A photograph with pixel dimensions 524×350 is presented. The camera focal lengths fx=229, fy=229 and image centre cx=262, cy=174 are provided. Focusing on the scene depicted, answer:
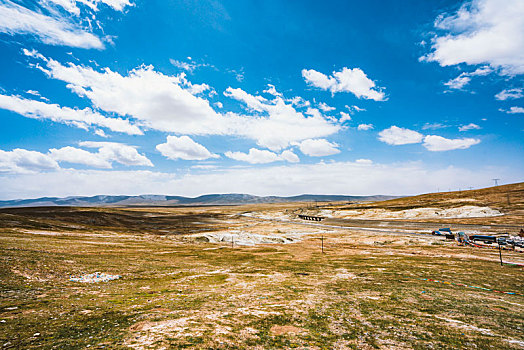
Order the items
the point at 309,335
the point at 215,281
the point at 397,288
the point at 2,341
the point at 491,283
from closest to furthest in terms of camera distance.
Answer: the point at 2,341
the point at 309,335
the point at 397,288
the point at 491,283
the point at 215,281

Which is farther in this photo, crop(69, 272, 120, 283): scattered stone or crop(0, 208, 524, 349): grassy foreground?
crop(69, 272, 120, 283): scattered stone

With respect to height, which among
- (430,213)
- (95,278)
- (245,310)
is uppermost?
(95,278)

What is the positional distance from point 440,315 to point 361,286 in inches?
297

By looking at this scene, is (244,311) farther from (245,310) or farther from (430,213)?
(430,213)

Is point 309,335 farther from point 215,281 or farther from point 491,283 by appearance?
point 491,283

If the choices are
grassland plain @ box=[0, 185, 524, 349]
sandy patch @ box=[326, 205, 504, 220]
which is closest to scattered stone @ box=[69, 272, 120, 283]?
grassland plain @ box=[0, 185, 524, 349]

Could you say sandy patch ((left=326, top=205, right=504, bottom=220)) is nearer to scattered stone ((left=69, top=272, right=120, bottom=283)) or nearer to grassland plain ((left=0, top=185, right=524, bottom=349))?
grassland plain ((left=0, top=185, right=524, bottom=349))

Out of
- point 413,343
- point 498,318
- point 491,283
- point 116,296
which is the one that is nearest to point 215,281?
point 116,296

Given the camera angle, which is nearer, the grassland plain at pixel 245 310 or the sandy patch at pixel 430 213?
the grassland plain at pixel 245 310

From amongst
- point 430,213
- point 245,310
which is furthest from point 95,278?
point 430,213

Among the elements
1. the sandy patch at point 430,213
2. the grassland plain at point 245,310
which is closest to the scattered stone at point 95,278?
the grassland plain at point 245,310

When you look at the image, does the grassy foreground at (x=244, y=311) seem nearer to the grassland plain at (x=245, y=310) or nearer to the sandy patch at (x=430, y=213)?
the grassland plain at (x=245, y=310)

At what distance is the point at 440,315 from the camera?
13.1 m

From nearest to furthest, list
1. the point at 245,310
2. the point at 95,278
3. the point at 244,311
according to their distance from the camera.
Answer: the point at 244,311 → the point at 245,310 → the point at 95,278
